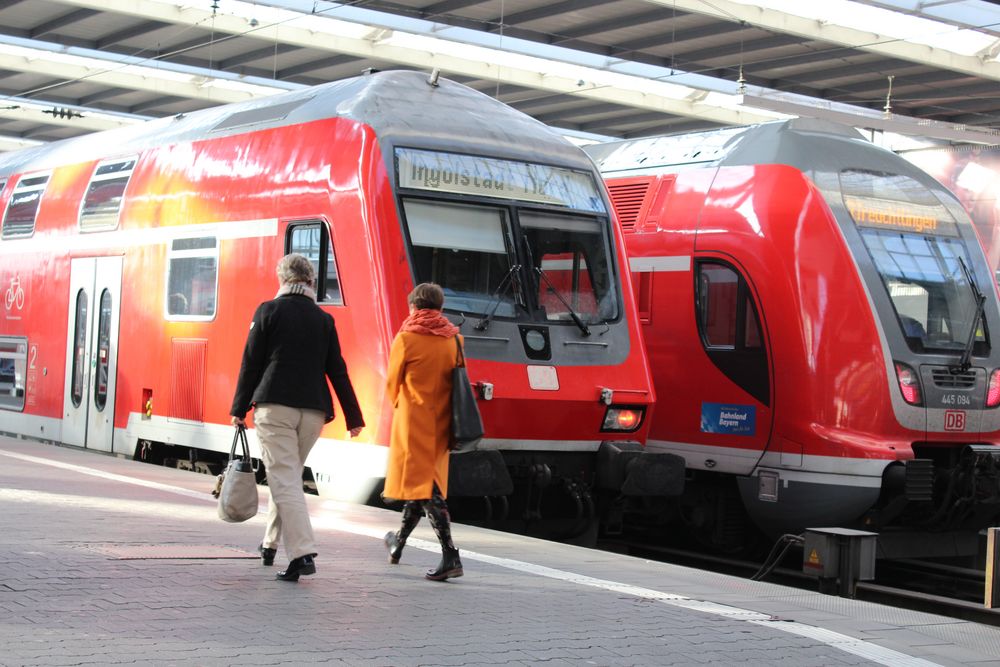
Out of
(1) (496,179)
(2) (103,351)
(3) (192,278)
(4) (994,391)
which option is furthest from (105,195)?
(4) (994,391)

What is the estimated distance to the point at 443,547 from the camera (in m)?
7.72

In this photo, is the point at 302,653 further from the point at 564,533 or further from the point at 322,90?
the point at 322,90

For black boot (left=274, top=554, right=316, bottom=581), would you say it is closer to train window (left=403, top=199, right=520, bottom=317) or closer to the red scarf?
the red scarf

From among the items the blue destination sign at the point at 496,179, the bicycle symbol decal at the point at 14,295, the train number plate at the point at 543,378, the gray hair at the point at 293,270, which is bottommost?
the train number plate at the point at 543,378

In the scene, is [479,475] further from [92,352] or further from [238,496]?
[92,352]

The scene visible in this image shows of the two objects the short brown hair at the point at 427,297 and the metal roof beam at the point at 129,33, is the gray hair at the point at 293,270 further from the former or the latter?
the metal roof beam at the point at 129,33

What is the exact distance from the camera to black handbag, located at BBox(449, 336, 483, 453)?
25.2ft

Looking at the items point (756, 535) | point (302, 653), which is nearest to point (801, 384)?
point (756, 535)

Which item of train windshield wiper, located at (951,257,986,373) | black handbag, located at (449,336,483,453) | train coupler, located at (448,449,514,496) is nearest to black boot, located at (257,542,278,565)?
black handbag, located at (449,336,483,453)

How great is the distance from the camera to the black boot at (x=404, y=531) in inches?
313

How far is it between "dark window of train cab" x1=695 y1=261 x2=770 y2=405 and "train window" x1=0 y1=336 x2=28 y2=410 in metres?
7.74

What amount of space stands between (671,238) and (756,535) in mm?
2826

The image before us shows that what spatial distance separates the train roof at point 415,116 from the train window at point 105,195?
4.22 ft

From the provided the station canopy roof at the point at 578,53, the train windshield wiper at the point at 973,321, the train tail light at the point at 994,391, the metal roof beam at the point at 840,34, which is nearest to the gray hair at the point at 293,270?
the train windshield wiper at the point at 973,321
